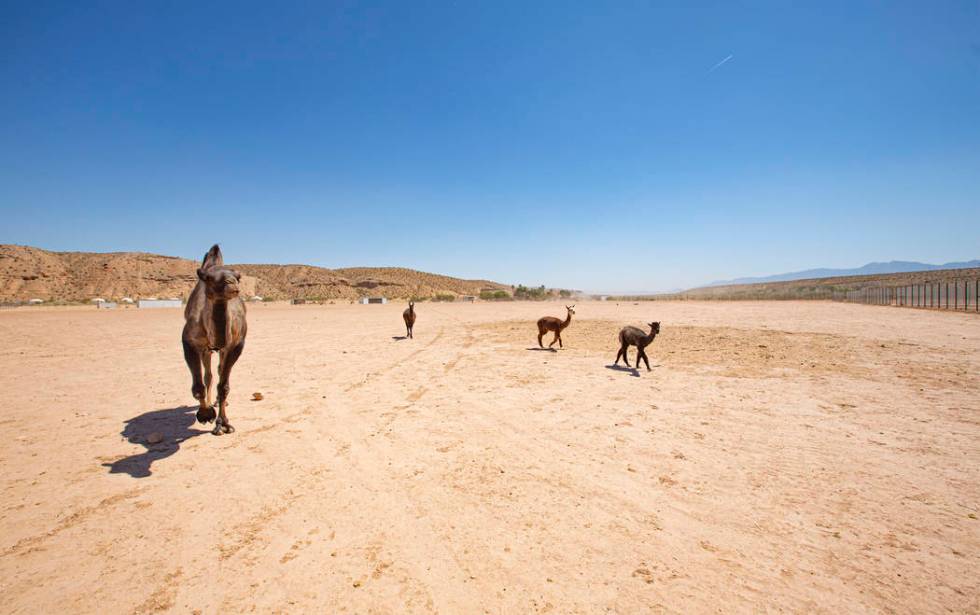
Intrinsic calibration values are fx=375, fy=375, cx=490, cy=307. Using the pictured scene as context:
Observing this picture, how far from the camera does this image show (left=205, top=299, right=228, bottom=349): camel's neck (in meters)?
5.46

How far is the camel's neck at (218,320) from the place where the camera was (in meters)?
5.46

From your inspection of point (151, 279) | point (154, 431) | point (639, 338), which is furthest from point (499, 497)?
point (151, 279)

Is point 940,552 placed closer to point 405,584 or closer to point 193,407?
point 405,584

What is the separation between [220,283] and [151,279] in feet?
353

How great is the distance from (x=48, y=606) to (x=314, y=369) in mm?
8955

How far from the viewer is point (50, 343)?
16234mm

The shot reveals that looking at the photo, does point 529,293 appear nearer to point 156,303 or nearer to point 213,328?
point 156,303

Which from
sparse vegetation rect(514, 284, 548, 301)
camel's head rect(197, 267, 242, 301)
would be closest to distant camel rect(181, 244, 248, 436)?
camel's head rect(197, 267, 242, 301)

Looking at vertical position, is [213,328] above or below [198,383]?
above

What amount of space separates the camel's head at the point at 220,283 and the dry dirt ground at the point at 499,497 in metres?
2.34

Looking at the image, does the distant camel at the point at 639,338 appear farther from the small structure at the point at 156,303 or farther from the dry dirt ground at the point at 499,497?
the small structure at the point at 156,303

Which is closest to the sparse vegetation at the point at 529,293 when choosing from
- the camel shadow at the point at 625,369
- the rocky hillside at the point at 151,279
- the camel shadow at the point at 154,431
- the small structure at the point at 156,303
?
the rocky hillside at the point at 151,279

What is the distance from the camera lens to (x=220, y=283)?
5172 mm

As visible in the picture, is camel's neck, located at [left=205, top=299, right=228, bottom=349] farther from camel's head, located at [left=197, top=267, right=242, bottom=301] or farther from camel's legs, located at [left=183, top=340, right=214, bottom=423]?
camel's legs, located at [left=183, top=340, right=214, bottom=423]
